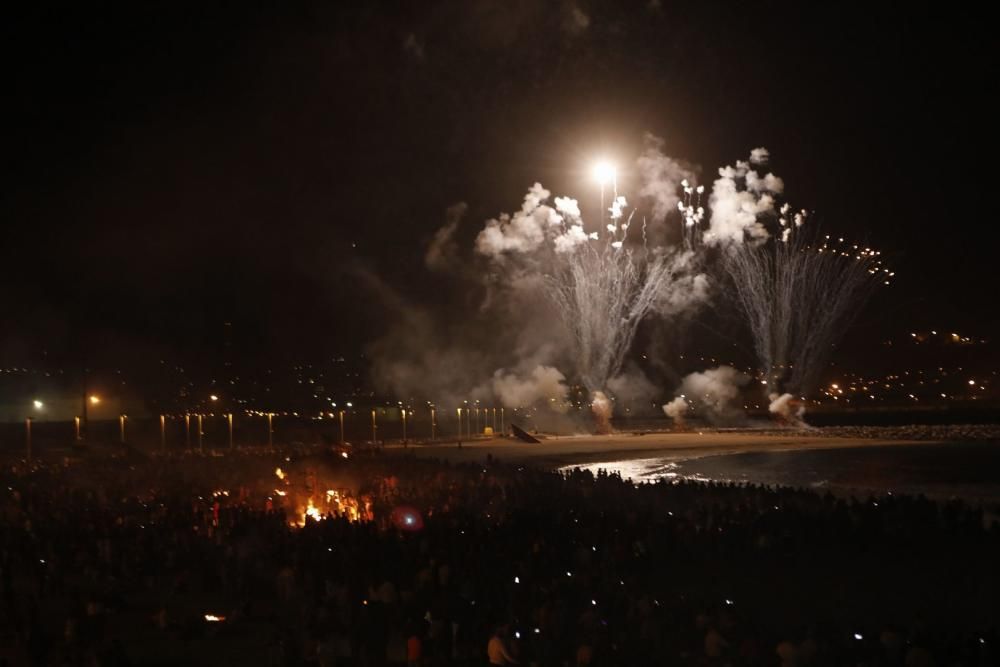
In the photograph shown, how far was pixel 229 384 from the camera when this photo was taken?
6606 cm

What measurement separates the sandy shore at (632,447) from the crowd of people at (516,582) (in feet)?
54.8

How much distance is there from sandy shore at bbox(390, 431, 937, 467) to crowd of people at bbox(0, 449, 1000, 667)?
54.8 ft

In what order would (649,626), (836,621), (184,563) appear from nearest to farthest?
(649,626), (836,621), (184,563)

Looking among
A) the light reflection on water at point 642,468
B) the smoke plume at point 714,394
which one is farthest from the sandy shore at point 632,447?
the smoke plume at point 714,394

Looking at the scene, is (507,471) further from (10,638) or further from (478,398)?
(478,398)

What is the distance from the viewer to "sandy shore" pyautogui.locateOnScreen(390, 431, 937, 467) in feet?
111

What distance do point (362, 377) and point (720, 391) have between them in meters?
25.3

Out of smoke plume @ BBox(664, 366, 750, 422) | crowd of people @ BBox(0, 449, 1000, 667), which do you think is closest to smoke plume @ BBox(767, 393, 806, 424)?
smoke plume @ BBox(664, 366, 750, 422)

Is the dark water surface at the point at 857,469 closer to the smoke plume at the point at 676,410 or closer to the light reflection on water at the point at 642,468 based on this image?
the light reflection on water at the point at 642,468

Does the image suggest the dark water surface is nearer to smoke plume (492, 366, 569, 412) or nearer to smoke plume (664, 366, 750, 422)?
smoke plume (492, 366, 569, 412)

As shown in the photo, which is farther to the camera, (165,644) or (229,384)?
(229,384)

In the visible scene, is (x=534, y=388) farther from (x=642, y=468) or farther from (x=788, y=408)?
(x=642, y=468)

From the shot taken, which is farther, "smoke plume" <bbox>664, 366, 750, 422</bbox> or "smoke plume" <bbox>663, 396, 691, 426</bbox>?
"smoke plume" <bbox>664, 366, 750, 422</bbox>

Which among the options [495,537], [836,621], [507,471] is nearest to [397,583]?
[495,537]
